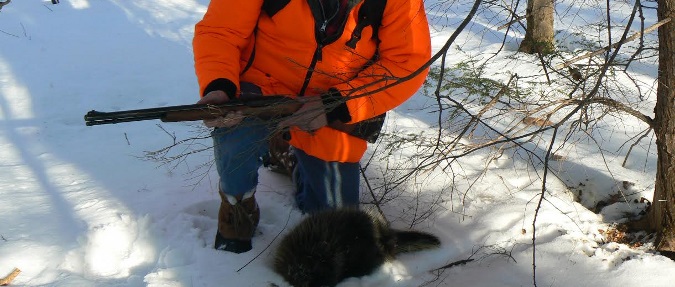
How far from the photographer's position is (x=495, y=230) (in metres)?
2.91

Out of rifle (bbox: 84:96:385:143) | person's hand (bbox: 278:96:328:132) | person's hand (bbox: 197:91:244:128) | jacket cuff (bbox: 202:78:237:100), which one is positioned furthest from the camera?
jacket cuff (bbox: 202:78:237:100)

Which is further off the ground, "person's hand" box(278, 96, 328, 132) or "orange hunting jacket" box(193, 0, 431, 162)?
"orange hunting jacket" box(193, 0, 431, 162)

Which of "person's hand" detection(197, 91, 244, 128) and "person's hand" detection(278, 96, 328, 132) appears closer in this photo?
"person's hand" detection(278, 96, 328, 132)

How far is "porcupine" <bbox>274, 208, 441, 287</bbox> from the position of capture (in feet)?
8.04

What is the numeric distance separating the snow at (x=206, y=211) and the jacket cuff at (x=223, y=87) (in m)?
0.52

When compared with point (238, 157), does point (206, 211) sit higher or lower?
lower

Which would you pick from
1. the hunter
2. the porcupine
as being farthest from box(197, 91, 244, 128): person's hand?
the porcupine

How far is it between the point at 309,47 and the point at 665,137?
5.84 feet

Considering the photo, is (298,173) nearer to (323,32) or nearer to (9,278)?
(323,32)

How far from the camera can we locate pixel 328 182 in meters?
2.91

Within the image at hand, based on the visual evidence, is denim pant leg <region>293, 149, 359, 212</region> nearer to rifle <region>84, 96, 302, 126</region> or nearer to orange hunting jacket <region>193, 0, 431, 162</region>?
orange hunting jacket <region>193, 0, 431, 162</region>

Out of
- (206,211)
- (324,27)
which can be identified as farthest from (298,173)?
(324,27)

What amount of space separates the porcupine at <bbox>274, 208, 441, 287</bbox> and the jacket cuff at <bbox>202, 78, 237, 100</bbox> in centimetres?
69

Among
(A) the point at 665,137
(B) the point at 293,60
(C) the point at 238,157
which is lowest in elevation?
Result: (C) the point at 238,157
